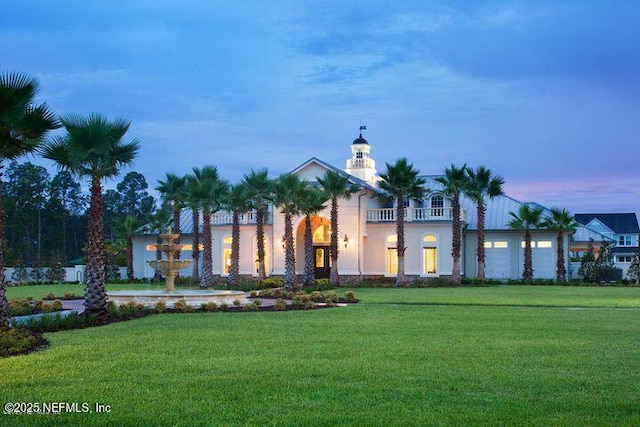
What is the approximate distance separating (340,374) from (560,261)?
42838mm

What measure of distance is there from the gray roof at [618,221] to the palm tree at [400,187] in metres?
49.9

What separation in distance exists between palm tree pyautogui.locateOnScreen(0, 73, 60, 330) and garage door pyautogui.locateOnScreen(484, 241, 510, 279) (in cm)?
4008

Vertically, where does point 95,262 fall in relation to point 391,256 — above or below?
above

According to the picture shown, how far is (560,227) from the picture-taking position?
171ft

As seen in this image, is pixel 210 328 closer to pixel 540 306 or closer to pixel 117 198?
pixel 540 306

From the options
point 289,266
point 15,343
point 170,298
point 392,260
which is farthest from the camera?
point 392,260

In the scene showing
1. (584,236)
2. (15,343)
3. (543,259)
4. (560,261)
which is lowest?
(15,343)

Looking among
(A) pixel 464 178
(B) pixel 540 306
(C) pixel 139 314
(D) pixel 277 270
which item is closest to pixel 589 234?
(A) pixel 464 178

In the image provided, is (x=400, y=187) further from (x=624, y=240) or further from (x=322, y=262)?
(x=624, y=240)

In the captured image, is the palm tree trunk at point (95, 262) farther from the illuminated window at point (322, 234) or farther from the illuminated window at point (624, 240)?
the illuminated window at point (624, 240)

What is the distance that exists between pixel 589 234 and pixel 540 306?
40.1 m

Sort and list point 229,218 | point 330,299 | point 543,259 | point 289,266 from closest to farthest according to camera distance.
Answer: point 330,299 < point 289,266 < point 543,259 < point 229,218

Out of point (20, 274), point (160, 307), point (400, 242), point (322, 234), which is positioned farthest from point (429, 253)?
point (160, 307)

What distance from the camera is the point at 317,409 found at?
31.8 feet
